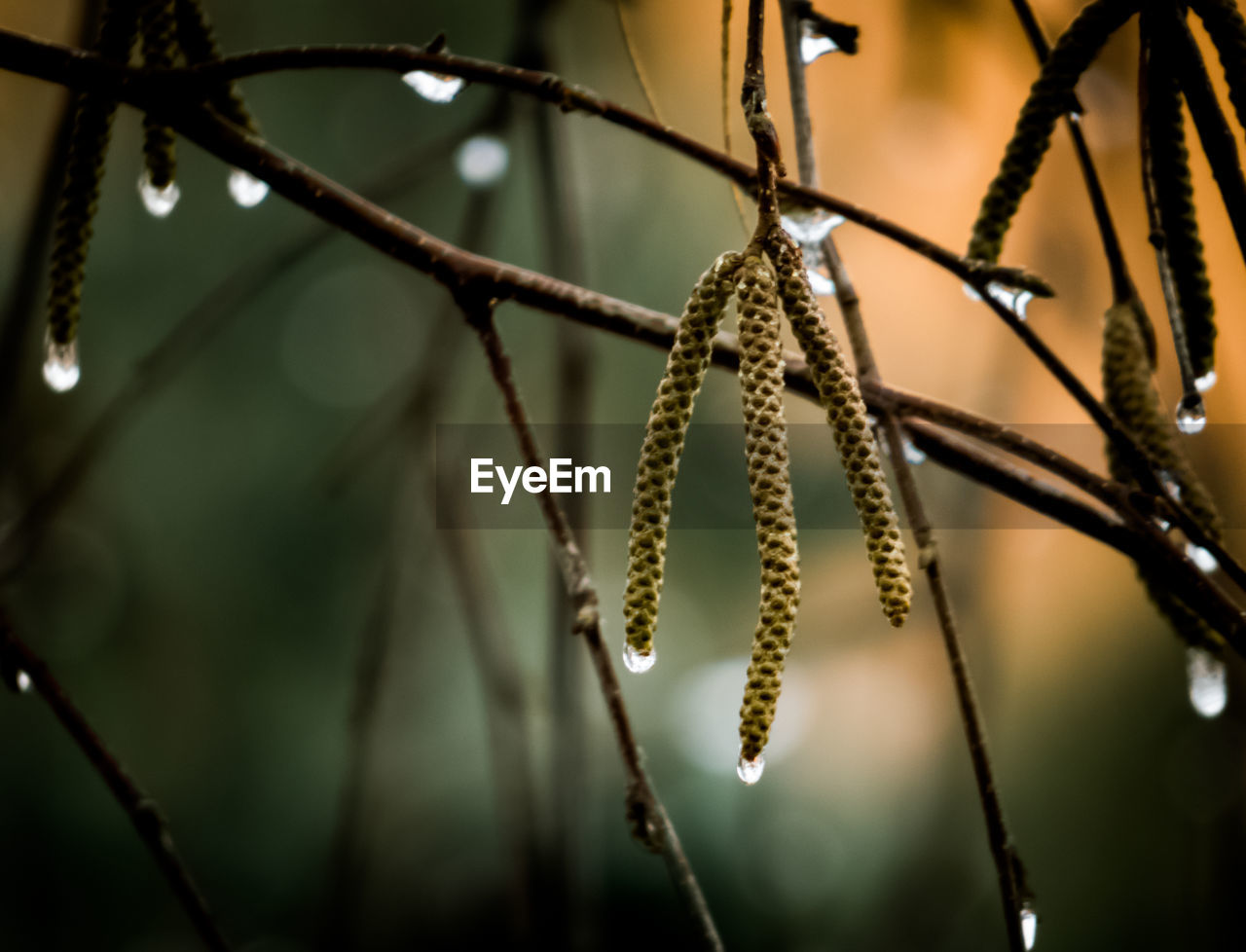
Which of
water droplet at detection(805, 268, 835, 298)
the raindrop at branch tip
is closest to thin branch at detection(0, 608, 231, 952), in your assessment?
the raindrop at branch tip

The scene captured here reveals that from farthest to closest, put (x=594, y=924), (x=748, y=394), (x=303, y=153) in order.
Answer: (x=303, y=153) < (x=594, y=924) < (x=748, y=394)

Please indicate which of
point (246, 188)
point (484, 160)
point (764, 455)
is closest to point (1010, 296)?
point (764, 455)

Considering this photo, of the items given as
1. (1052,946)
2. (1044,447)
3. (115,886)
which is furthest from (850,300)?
(115,886)

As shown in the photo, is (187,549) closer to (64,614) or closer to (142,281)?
(64,614)

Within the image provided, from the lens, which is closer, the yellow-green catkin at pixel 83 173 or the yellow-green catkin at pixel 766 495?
the yellow-green catkin at pixel 766 495

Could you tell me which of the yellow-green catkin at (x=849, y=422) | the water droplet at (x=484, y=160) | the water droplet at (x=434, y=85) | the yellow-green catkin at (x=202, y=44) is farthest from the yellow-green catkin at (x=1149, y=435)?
the water droplet at (x=484, y=160)

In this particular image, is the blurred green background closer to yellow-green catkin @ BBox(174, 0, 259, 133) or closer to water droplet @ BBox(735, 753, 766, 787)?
yellow-green catkin @ BBox(174, 0, 259, 133)

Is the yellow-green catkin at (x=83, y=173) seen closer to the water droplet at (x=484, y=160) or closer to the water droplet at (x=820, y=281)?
the water droplet at (x=820, y=281)
